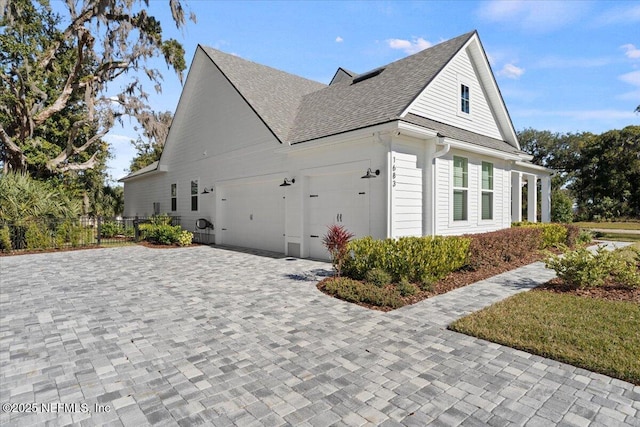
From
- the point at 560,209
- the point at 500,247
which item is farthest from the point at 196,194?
the point at 560,209

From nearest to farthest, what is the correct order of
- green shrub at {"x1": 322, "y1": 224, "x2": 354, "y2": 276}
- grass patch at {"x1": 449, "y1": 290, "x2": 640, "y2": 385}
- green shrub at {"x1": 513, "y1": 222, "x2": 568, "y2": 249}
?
1. grass patch at {"x1": 449, "y1": 290, "x2": 640, "y2": 385}
2. green shrub at {"x1": 322, "y1": 224, "x2": 354, "y2": 276}
3. green shrub at {"x1": 513, "y1": 222, "x2": 568, "y2": 249}

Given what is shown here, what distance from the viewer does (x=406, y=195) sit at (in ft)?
28.8

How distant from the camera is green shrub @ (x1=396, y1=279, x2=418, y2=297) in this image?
240 inches

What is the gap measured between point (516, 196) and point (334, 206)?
10.5m

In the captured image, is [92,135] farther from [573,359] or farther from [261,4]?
[573,359]

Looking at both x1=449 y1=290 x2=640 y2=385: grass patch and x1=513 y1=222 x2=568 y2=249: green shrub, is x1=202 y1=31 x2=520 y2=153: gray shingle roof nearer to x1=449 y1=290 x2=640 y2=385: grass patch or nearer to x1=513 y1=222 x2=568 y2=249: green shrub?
x1=513 y1=222 x2=568 y2=249: green shrub

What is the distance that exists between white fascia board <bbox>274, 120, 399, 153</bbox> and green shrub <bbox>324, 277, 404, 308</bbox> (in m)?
3.72

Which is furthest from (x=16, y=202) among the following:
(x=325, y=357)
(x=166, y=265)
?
(x=325, y=357)

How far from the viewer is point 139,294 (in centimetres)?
655

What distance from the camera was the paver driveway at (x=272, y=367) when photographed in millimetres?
2787

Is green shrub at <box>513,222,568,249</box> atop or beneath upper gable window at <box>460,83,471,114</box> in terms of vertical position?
beneath

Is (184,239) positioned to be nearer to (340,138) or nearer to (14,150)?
(340,138)

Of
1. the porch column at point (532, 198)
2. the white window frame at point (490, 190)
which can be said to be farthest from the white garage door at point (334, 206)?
the porch column at point (532, 198)

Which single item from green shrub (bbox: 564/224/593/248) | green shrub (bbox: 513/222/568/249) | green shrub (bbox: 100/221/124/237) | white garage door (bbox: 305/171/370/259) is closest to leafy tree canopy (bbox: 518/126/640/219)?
green shrub (bbox: 564/224/593/248)
